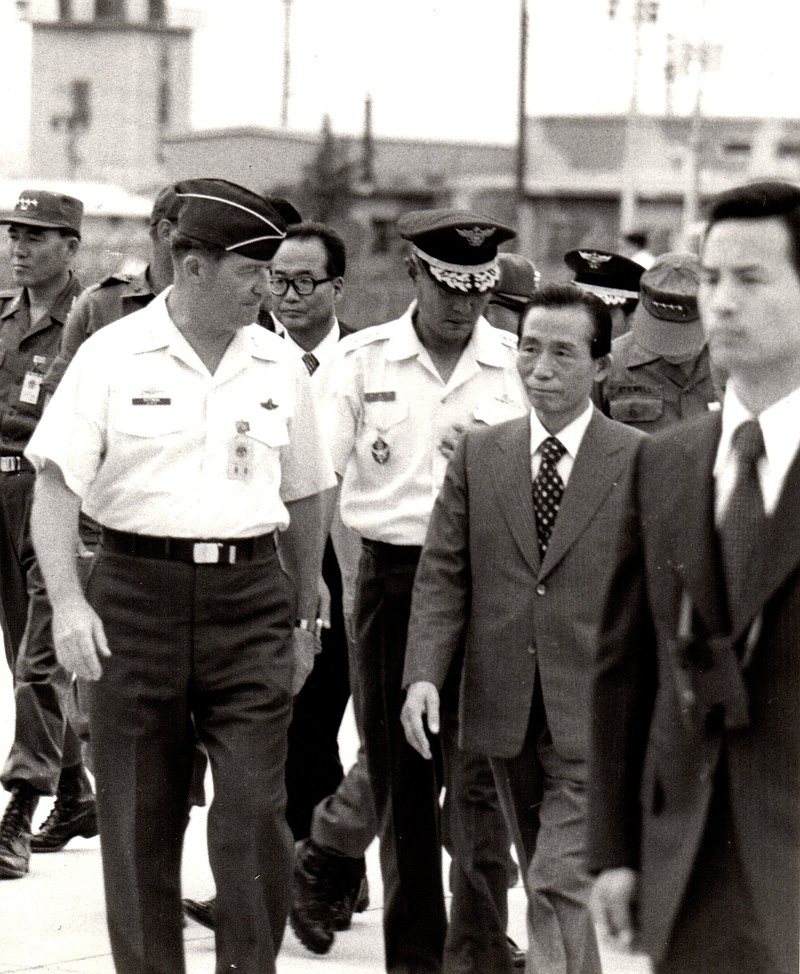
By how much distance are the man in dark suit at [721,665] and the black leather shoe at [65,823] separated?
4.49 meters

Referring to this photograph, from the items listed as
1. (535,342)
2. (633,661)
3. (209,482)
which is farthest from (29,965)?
(633,661)

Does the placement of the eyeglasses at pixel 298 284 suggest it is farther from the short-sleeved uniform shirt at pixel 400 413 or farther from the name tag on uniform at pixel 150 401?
the name tag on uniform at pixel 150 401

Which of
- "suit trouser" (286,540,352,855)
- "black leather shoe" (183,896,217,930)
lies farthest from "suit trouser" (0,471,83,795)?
"black leather shoe" (183,896,217,930)

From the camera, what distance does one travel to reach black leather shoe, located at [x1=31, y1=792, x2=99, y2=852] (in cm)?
742

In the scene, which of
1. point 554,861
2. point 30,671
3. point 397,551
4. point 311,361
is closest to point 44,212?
point 311,361

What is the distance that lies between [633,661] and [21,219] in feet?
16.7

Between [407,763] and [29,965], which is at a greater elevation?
[407,763]

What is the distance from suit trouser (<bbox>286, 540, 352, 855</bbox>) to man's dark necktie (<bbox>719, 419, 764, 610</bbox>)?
12.5ft

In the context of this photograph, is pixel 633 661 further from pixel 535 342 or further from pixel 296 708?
pixel 296 708

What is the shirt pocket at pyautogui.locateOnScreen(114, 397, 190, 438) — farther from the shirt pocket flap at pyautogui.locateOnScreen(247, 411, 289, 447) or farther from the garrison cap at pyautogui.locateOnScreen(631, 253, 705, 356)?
the garrison cap at pyautogui.locateOnScreen(631, 253, 705, 356)

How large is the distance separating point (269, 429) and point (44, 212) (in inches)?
118

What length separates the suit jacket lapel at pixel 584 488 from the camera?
5.22 m

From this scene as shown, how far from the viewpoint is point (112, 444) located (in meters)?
5.09

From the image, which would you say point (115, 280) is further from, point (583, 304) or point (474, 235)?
point (583, 304)
